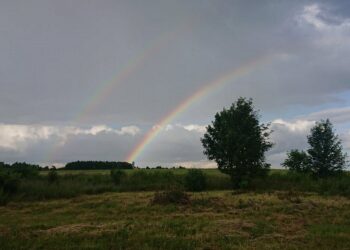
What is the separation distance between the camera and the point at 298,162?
51.7 meters

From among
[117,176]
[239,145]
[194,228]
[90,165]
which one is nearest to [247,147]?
[239,145]

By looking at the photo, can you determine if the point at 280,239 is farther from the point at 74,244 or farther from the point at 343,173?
the point at 343,173

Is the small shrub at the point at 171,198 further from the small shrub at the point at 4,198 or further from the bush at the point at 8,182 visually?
the bush at the point at 8,182

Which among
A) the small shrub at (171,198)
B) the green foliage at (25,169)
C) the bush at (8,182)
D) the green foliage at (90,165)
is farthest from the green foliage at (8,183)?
the green foliage at (90,165)

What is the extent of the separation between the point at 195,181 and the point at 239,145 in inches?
240

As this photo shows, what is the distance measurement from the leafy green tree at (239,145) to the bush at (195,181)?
3.43 metres

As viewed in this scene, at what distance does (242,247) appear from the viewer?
Answer: 11.6 metres

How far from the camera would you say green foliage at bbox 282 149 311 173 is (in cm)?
5000

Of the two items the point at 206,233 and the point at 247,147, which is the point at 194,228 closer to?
the point at 206,233

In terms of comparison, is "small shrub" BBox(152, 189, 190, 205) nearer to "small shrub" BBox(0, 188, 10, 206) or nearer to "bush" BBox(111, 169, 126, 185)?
"small shrub" BBox(0, 188, 10, 206)

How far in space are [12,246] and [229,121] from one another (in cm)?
3584

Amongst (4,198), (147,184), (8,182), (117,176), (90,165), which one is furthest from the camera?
(90,165)

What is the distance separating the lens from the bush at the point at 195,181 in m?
43.6

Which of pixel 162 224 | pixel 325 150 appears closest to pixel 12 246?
pixel 162 224
